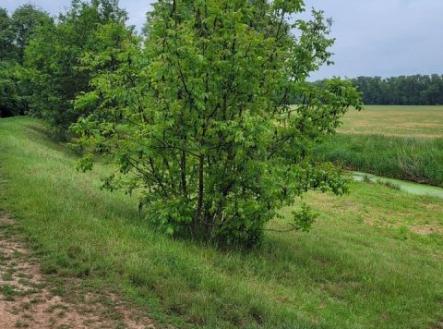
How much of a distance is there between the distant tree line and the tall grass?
7832 centimetres

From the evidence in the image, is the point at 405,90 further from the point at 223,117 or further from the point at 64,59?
the point at 223,117

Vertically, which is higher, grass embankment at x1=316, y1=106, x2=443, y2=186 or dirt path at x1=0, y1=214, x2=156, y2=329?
dirt path at x1=0, y1=214, x2=156, y2=329

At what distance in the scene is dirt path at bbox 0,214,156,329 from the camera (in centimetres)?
518

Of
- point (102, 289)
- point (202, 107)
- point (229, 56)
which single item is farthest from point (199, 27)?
point (102, 289)

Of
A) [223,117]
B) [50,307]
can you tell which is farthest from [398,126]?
[50,307]

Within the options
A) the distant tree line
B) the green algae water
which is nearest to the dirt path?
the green algae water

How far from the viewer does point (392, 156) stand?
32.5m

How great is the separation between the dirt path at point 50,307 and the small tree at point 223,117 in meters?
2.90

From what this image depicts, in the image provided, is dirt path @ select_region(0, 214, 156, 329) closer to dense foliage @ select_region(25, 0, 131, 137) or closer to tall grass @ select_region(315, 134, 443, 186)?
dense foliage @ select_region(25, 0, 131, 137)

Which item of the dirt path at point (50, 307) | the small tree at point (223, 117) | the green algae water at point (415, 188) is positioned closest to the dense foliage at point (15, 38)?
the green algae water at point (415, 188)

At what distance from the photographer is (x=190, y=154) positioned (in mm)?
9148

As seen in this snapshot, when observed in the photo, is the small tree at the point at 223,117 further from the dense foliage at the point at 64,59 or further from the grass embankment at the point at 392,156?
the grass embankment at the point at 392,156

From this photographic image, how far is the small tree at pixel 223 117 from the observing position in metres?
8.44

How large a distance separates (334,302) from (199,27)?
492 cm
